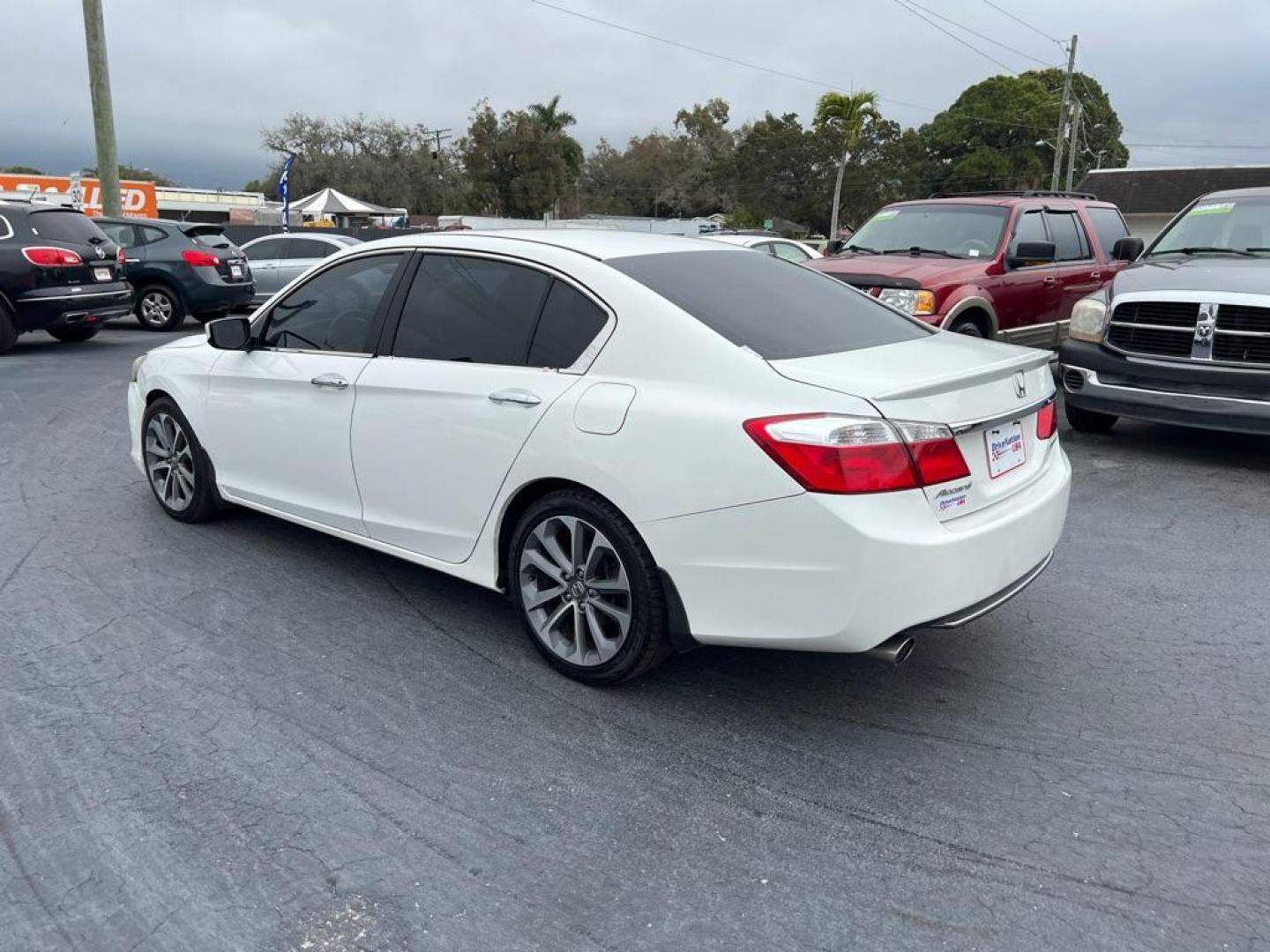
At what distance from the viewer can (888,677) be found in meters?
3.91

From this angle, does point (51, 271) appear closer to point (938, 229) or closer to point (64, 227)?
point (64, 227)

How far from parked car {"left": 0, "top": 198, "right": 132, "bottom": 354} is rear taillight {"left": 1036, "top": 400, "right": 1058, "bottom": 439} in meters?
11.4

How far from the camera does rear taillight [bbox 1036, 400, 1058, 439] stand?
3.91m

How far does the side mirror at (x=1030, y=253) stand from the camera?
29.2 feet

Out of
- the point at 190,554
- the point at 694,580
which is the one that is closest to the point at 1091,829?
the point at 694,580

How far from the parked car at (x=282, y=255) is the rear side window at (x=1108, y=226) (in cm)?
1202

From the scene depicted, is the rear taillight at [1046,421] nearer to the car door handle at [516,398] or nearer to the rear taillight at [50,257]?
the car door handle at [516,398]

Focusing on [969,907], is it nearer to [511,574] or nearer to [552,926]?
[552,926]

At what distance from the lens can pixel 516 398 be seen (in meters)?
3.77

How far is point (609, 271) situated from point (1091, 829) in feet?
7.87

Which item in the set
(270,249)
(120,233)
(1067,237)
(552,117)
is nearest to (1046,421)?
(1067,237)

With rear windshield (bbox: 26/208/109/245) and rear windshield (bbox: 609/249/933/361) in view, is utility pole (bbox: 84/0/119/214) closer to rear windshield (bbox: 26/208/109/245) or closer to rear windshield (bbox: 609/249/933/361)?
rear windshield (bbox: 26/208/109/245)

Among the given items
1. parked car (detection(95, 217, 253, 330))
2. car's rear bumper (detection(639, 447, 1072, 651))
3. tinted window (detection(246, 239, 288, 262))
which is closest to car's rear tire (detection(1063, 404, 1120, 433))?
car's rear bumper (detection(639, 447, 1072, 651))

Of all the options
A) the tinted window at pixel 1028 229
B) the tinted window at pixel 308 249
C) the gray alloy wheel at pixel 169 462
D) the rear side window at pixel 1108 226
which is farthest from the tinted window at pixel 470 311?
the tinted window at pixel 308 249
